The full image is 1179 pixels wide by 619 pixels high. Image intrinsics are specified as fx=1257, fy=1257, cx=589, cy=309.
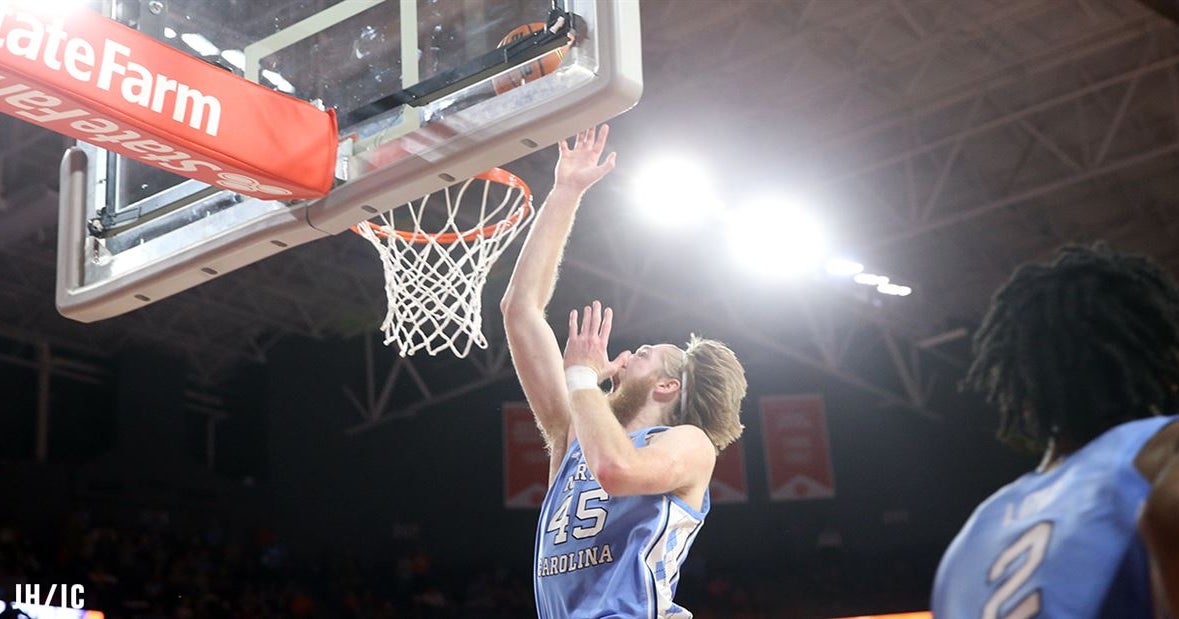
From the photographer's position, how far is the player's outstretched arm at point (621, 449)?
9.78 ft

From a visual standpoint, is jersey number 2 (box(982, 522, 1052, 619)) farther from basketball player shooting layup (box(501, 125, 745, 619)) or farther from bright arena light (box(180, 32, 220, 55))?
bright arena light (box(180, 32, 220, 55))

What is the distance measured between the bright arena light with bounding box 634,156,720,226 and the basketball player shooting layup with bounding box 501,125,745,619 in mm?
Answer: 6860

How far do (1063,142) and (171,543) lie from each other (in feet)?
32.0

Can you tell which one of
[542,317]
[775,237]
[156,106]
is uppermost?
[775,237]

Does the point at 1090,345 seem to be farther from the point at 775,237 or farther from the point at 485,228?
the point at 775,237

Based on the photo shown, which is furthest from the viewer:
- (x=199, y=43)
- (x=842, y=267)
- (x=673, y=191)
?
(x=842, y=267)

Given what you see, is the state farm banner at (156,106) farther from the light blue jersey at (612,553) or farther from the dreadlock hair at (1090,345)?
the dreadlock hair at (1090,345)

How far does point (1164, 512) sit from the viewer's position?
145 cm

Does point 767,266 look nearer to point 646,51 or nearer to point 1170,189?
point 646,51

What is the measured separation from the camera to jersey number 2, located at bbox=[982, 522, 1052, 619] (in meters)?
1.60

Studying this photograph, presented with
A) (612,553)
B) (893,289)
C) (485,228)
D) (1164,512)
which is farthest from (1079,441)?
(893,289)

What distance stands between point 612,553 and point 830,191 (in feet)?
30.6

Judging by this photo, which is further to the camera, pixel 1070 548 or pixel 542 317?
pixel 542 317

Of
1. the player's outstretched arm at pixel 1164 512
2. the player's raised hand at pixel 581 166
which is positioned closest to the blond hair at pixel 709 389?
the player's raised hand at pixel 581 166
